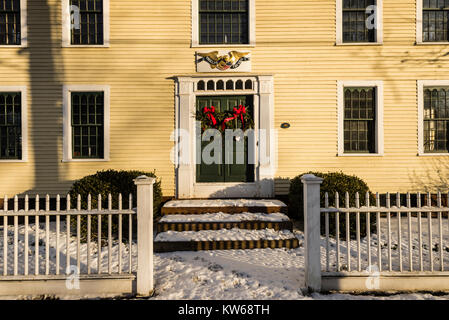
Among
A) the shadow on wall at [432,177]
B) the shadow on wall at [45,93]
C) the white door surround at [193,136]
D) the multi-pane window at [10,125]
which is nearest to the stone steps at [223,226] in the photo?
the white door surround at [193,136]

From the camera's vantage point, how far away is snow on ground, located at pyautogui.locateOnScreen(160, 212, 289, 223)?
18.4 ft

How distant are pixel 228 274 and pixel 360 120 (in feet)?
19.4

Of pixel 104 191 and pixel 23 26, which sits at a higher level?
pixel 23 26

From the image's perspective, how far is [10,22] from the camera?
7453 millimetres

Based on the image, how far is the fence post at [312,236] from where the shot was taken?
352 cm

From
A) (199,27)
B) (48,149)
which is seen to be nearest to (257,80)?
(199,27)

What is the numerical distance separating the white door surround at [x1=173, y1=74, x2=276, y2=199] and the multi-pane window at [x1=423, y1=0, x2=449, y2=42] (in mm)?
4684

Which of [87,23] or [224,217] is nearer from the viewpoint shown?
[224,217]

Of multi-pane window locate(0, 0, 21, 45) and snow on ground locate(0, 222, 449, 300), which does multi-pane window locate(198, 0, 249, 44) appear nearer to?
multi-pane window locate(0, 0, 21, 45)

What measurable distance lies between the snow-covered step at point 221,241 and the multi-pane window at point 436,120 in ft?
18.0

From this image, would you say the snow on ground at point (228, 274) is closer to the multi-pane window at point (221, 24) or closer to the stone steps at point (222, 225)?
the stone steps at point (222, 225)

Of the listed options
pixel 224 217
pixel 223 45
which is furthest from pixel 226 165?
pixel 223 45

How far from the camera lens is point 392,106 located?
24.3ft

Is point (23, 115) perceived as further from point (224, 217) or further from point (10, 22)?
point (224, 217)
